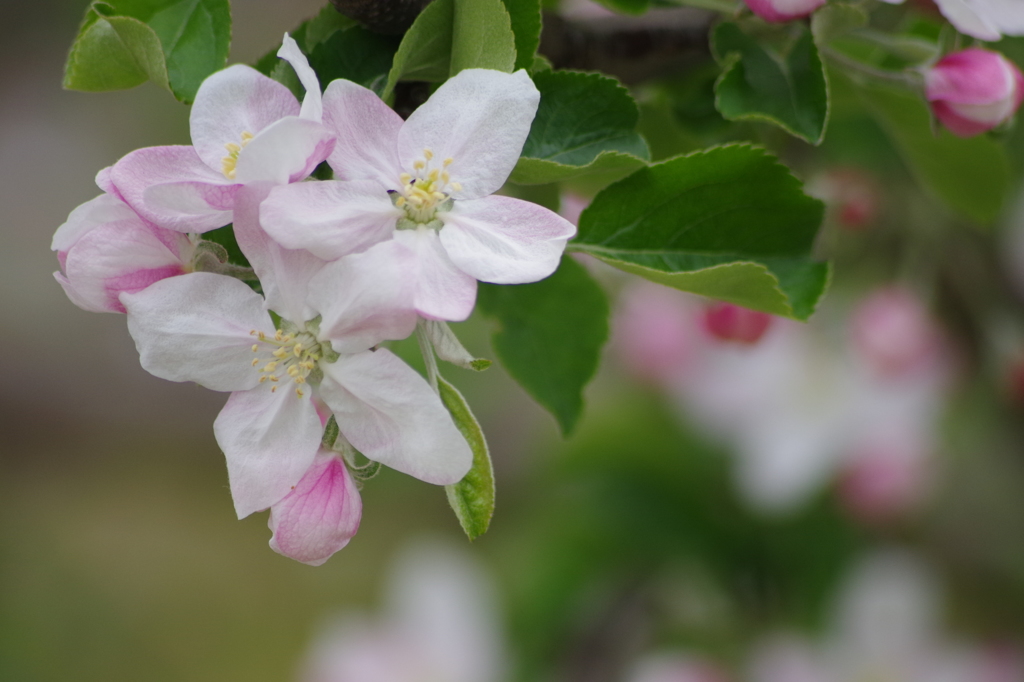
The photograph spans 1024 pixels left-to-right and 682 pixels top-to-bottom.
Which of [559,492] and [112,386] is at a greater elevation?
[559,492]

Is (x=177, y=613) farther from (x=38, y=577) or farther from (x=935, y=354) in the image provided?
(x=935, y=354)

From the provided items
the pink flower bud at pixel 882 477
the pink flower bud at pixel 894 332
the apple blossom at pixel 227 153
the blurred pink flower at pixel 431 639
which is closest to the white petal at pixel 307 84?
the apple blossom at pixel 227 153

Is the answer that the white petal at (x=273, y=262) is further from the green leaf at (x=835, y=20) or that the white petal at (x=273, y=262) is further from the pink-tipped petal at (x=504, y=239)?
the green leaf at (x=835, y=20)

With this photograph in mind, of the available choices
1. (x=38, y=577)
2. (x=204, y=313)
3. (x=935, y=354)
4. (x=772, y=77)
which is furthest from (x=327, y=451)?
(x=38, y=577)

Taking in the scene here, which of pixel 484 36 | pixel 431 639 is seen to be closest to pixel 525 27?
pixel 484 36

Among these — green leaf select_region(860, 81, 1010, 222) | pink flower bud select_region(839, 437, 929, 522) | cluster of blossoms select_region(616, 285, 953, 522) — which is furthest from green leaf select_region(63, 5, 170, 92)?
pink flower bud select_region(839, 437, 929, 522)

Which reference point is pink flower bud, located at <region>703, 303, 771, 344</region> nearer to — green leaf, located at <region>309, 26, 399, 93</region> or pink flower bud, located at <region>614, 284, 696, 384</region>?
A: green leaf, located at <region>309, 26, 399, 93</region>

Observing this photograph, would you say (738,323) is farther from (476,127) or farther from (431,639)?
(431,639)
